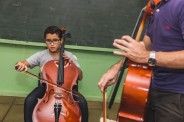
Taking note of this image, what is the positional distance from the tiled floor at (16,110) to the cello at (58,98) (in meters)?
0.71

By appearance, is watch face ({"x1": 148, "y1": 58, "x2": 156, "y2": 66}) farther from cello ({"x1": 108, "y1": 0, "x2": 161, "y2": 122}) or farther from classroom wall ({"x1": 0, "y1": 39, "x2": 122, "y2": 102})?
classroom wall ({"x1": 0, "y1": 39, "x2": 122, "y2": 102})

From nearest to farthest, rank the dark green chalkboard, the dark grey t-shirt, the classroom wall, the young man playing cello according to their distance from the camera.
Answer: the young man playing cello, the dark grey t-shirt, the dark green chalkboard, the classroom wall

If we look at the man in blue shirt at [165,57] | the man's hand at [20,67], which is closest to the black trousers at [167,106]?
the man in blue shirt at [165,57]

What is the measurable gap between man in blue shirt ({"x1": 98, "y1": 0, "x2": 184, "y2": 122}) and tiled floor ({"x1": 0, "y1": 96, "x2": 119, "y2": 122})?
1631 millimetres

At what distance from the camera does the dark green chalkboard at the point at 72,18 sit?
2.79 m

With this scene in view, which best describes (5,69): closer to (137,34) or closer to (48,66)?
(48,66)

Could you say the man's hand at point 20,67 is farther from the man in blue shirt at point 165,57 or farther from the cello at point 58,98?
the man in blue shirt at point 165,57

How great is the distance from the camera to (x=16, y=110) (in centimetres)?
284

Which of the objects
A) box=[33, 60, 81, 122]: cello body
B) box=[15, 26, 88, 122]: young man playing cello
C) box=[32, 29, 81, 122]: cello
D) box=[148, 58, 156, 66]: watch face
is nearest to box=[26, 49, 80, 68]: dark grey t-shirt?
box=[15, 26, 88, 122]: young man playing cello

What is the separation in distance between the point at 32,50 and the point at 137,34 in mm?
1848

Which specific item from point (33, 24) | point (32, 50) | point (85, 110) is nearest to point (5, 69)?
point (32, 50)

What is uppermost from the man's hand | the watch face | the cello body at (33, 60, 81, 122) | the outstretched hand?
the outstretched hand

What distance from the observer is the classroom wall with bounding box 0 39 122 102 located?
2.93 meters


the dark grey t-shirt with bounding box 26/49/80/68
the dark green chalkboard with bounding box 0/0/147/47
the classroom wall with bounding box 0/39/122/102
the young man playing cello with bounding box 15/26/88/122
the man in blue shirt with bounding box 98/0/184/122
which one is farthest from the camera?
the classroom wall with bounding box 0/39/122/102
